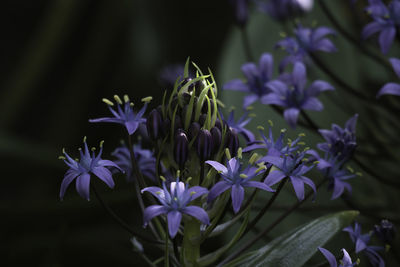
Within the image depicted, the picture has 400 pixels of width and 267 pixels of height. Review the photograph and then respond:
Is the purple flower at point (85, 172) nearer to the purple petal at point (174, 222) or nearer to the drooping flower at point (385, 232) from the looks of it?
the purple petal at point (174, 222)

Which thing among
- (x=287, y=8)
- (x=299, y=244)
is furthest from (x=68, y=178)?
(x=287, y=8)

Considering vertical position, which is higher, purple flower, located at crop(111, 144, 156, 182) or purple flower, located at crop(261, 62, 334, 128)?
purple flower, located at crop(261, 62, 334, 128)

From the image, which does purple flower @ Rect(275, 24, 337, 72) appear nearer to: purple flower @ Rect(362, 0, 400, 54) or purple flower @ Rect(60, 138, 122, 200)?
purple flower @ Rect(362, 0, 400, 54)

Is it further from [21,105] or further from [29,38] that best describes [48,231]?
[29,38]

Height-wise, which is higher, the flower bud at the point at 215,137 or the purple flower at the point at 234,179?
the flower bud at the point at 215,137

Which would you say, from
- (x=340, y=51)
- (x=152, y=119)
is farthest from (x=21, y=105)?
(x=152, y=119)

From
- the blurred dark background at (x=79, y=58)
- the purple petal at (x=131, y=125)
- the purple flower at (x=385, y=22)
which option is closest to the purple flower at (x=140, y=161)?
the purple petal at (x=131, y=125)

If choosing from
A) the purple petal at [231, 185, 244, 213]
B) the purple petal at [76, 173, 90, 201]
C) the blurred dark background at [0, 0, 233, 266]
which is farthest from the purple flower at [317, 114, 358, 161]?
the blurred dark background at [0, 0, 233, 266]
